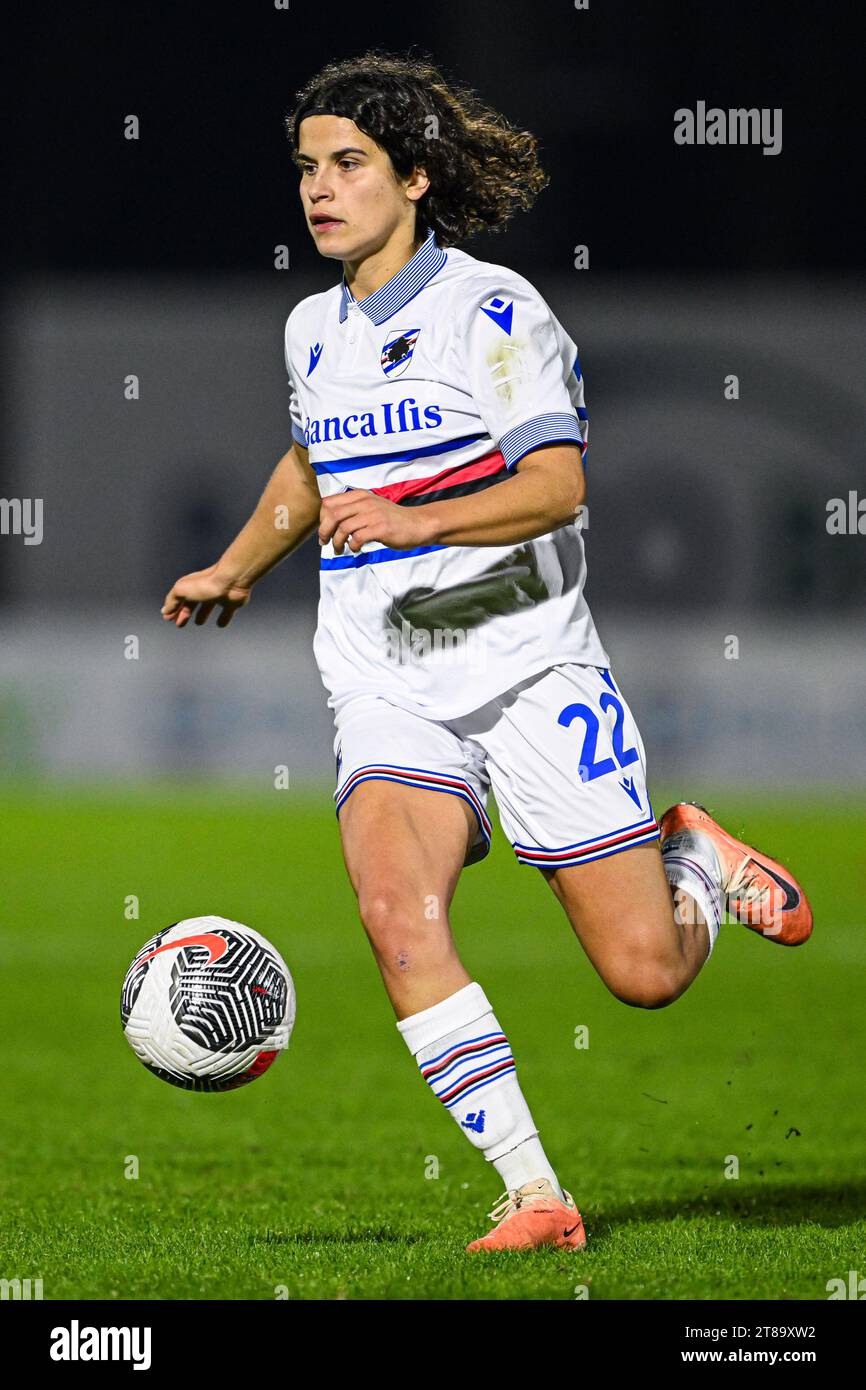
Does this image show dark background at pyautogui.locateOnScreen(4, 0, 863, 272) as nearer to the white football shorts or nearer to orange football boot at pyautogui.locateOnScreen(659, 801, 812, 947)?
orange football boot at pyautogui.locateOnScreen(659, 801, 812, 947)

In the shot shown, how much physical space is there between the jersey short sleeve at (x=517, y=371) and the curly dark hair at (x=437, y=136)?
0.33m

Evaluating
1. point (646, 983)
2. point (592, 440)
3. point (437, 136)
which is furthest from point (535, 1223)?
point (592, 440)

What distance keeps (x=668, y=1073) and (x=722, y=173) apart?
17.0 metres

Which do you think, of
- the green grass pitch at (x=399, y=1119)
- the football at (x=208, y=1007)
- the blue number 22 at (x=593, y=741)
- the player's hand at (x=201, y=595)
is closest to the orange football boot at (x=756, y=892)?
the blue number 22 at (x=593, y=741)

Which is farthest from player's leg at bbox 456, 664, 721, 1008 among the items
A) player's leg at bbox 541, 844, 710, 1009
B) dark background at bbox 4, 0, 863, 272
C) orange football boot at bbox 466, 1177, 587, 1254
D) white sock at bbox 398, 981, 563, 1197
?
dark background at bbox 4, 0, 863, 272

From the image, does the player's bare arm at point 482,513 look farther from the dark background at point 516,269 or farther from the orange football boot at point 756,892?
the dark background at point 516,269

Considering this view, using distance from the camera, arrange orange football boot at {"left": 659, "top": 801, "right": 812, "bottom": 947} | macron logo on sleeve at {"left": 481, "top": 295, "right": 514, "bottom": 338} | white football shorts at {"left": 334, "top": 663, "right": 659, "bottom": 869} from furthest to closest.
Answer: orange football boot at {"left": 659, "top": 801, "right": 812, "bottom": 947} < white football shorts at {"left": 334, "top": 663, "right": 659, "bottom": 869} < macron logo on sleeve at {"left": 481, "top": 295, "right": 514, "bottom": 338}

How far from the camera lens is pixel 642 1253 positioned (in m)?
4.11

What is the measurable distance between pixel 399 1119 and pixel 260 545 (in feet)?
7.81

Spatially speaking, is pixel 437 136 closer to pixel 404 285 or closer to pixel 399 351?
pixel 404 285

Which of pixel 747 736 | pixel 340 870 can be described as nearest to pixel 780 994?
pixel 340 870

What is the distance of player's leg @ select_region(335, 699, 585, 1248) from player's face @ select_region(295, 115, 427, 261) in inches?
43.9

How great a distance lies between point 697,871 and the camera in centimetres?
470

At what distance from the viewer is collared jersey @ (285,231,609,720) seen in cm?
420
